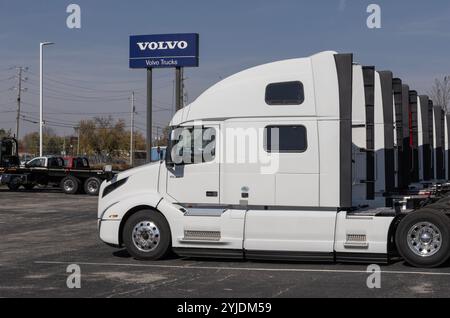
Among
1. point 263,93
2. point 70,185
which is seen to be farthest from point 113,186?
point 70,185

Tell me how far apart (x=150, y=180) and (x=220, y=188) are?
1264 mm

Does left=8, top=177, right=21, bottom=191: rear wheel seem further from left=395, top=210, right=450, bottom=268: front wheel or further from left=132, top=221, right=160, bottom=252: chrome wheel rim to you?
left=395, top=210, right=450, bottom=268: front wheel

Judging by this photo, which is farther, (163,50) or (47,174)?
(47,174)

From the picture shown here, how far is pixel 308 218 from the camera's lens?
32.7 feet

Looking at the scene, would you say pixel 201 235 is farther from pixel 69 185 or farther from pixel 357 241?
pixel 69 185

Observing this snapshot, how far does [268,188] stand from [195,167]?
1.33m

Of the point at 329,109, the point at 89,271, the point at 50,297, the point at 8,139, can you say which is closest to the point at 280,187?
the point at 329,109

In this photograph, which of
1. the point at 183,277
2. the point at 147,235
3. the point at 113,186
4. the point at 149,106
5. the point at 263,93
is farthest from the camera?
the point at 149,106

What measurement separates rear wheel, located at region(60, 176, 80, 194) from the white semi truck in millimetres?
22085

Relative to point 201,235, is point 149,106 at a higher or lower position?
higher

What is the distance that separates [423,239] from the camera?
9.75 meters

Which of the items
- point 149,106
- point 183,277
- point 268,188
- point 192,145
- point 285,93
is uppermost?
point 149,106
